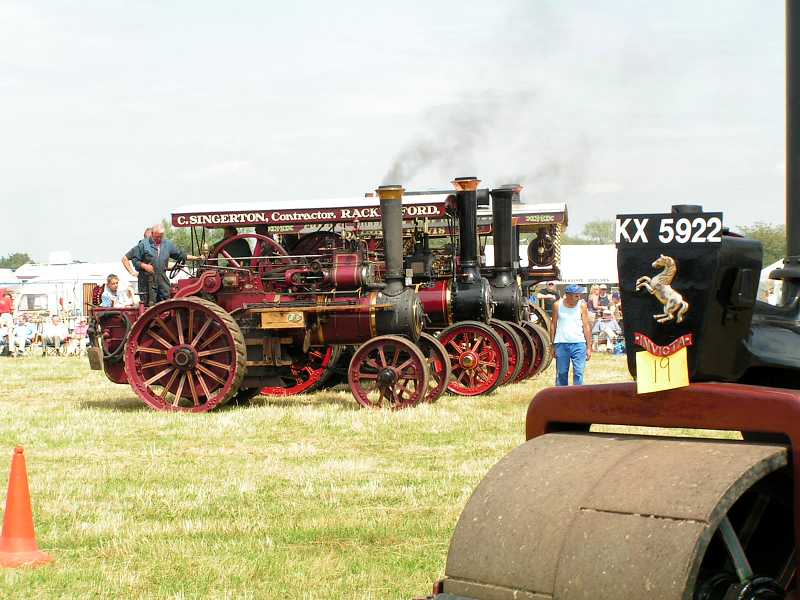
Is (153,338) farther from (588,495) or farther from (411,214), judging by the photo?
(588,495)

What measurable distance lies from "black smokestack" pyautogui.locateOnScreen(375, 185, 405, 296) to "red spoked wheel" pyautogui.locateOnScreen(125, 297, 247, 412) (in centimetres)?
154

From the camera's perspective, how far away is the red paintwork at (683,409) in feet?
7.95

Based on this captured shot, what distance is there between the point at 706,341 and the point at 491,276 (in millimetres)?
11438

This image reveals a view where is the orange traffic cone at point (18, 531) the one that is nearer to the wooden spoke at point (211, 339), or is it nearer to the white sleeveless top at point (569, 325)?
the wooden spoke at point (211, 339)

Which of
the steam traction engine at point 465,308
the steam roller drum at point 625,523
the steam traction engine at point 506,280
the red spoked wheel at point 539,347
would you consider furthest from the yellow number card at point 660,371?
the red spoked wheel at point 539,347

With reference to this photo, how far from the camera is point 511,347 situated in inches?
519

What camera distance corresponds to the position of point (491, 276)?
1398cm

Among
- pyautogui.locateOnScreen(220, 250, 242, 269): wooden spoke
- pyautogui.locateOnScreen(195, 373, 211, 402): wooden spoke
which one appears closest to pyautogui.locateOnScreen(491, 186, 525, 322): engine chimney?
pyautogui.locateOnScreen(220, 250, 242, 269): wooden spoke

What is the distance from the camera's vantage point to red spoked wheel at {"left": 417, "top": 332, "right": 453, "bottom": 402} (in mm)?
10898

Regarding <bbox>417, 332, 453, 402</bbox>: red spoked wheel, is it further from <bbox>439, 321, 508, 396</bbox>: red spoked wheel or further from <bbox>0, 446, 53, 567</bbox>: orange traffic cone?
<bbox>0, 446, 53, 567</bbox>: orange traffic cone

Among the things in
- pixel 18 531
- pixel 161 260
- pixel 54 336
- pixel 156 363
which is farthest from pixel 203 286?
pixel 54 336

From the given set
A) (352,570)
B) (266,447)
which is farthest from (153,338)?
(352,570)

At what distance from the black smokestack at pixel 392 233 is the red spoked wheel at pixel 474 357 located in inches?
51.4

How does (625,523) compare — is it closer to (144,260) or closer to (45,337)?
(144,260)
